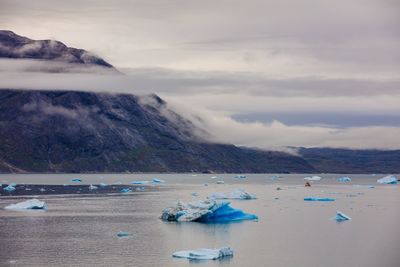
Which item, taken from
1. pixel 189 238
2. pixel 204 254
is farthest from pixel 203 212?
pixel 204 254

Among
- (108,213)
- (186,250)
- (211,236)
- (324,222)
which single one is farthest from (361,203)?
(186,250)

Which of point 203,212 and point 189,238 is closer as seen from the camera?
point 189,238

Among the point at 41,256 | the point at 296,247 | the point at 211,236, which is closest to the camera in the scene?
the point at 41,256

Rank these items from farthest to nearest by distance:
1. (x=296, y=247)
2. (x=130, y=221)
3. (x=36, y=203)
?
(x=36, y=203), (x=130, y=221), (x=296, y=247)

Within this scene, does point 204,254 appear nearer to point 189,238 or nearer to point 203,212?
point 189,238

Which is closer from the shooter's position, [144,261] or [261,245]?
[144,261]

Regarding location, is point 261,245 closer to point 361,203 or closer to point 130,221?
point 130,221

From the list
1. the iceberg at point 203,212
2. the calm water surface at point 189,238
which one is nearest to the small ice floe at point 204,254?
the calm water surface at point 189,238

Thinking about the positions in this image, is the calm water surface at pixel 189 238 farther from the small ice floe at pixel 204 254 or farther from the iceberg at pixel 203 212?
the iceberg at pixel 203 212
